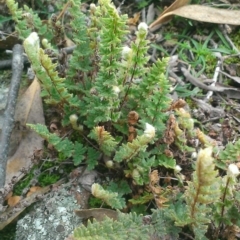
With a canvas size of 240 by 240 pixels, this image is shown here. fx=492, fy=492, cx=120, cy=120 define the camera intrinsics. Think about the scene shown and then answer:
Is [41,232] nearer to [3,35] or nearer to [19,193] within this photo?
[19,193]

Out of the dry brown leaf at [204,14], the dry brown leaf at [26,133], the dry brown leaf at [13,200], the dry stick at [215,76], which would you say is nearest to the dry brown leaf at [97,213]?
the dry brown leaf at [13,200]

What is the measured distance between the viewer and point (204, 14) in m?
3.35

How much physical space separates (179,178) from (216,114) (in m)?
0.65

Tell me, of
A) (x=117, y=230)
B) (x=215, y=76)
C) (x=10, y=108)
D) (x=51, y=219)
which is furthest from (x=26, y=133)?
(x=215, y=76)

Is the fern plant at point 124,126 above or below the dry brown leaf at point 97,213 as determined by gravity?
above

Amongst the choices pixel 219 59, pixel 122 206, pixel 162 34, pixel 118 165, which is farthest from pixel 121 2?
pixel 122 206

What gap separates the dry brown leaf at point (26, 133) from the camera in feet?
8.58

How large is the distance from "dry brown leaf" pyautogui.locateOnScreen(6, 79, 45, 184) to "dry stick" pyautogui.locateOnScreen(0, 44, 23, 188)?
13cm

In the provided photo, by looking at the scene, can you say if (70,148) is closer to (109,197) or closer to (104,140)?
(104,140)

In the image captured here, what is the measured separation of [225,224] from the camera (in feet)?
7.59

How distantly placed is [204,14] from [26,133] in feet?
4.87

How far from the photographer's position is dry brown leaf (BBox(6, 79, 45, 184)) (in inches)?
103

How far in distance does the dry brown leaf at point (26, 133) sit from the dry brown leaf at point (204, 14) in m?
1.01

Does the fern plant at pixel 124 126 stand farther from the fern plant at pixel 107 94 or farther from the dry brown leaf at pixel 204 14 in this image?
the dry brown leaf at pixel 204 14
